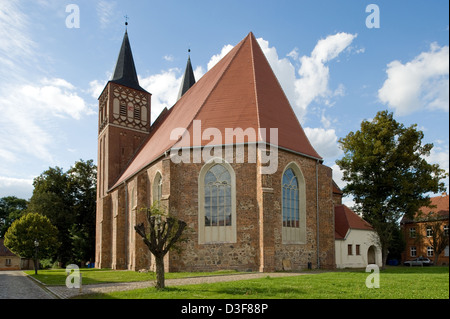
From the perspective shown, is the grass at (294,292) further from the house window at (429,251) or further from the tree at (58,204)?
the house window at (429,251)

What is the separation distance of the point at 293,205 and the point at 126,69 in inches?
905

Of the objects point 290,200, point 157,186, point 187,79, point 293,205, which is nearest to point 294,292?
point 290,200

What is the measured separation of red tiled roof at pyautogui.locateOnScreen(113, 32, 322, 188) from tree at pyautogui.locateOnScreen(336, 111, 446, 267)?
32.6ft

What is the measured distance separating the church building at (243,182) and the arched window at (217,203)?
0.05 metres

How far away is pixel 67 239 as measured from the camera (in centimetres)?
4059

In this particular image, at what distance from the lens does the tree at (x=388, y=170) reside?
29.1m

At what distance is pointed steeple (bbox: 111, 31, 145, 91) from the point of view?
3526 centimetres

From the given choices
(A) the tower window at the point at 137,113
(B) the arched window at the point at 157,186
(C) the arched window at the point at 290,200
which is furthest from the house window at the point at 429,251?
(A) the tower window at the point at 137,113

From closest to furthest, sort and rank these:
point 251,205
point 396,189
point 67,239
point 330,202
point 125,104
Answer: point 251,205 < point 330,202 < point 396,189 < point 125,104 < point 67,239

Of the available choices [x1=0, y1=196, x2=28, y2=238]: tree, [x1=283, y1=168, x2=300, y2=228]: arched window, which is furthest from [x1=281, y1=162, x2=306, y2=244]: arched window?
[x1=0, y1=196, x2=28, y2=238]: tree

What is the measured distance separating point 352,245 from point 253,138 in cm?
1193

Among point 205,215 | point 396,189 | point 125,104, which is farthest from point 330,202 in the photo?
point 125,104

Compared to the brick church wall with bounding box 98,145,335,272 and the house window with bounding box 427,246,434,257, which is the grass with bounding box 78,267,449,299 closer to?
the brick church wall with bounding box 98,145,335,272
